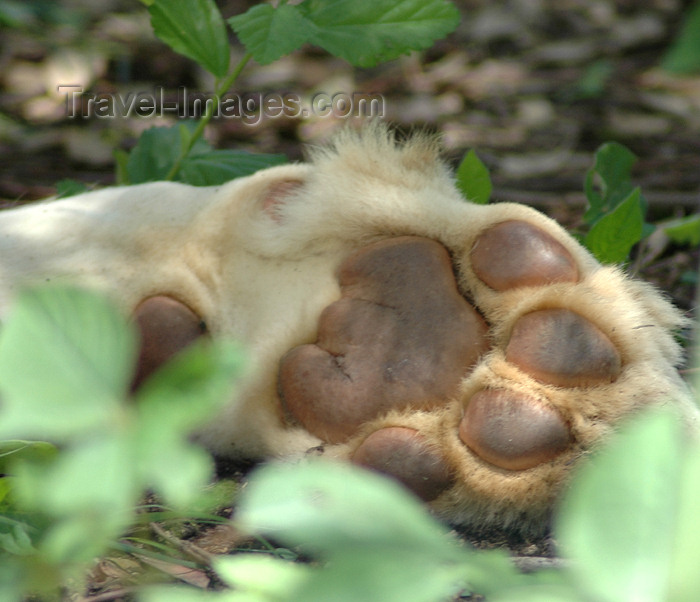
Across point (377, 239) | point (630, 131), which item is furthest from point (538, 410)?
point (630, 131)

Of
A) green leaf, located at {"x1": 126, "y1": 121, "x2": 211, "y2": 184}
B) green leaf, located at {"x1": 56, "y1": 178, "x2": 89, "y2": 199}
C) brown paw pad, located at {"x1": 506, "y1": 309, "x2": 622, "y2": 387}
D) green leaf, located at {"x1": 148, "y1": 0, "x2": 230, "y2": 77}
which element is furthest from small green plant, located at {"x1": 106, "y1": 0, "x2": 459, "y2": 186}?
brown paw pad, located at {"x1": 506, "y1": 309, "x2": 622, "y2": 387}

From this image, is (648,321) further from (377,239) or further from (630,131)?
(630,131)

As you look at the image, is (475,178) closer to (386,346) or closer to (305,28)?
(305,28)

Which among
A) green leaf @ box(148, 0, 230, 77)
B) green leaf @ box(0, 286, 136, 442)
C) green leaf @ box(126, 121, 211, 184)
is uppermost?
green leaf @ box(148, 0, 230, 77)

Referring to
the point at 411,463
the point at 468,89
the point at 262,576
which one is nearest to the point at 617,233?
the point at 411,463

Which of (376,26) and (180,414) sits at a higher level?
(376,26)

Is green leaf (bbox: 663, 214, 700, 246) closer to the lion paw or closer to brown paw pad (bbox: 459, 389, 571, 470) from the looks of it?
the lion paw

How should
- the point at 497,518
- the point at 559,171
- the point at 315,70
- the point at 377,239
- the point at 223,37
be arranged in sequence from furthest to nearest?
the point at 315,70, the point at 559,171, the point at 223,37, the point at 377,239, the point at 497,518
